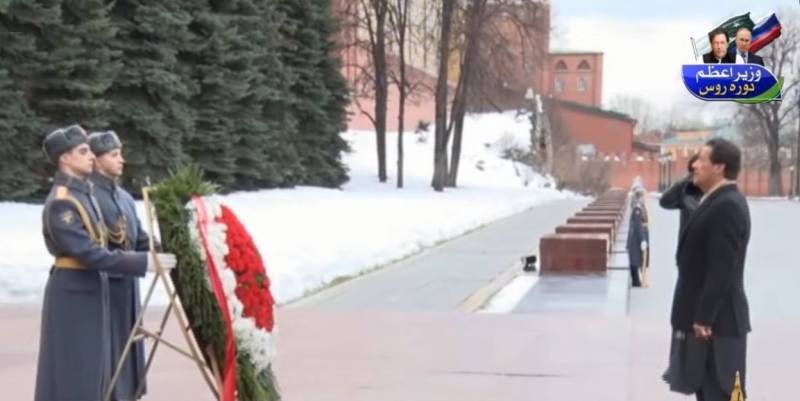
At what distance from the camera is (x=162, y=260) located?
5238mm

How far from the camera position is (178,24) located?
24766mm

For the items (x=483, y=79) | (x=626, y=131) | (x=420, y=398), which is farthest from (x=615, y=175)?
(x=420, y=398)

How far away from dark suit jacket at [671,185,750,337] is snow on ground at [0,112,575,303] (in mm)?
7545

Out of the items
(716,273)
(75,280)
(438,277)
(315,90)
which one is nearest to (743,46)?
(438,277)

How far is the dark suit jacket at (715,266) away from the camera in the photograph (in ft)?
18.0

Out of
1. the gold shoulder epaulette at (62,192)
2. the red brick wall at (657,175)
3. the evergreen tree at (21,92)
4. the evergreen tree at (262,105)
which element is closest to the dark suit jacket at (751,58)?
the gold shoulder epaulette at (62,192)

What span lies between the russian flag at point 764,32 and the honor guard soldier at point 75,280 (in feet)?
25.9

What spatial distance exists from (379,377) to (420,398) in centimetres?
76

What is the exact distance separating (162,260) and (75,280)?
0.58 metres

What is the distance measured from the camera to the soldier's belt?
5473 millimetres

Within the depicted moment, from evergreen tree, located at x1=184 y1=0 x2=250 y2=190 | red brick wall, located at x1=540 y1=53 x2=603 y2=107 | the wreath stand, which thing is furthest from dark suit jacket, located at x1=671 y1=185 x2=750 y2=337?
red brick wall, located at x1=540 y1=53 x2=603 y2=107

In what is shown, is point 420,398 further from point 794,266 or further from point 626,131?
point 626,131

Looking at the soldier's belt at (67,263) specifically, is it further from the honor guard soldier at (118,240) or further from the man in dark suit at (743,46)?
the man in dark suit at (743,46)

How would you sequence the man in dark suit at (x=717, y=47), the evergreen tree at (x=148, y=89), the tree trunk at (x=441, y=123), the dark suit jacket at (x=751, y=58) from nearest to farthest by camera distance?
the man in dark suit at (x=717, y=47) → the dark suit jacket at (x=751, y=58) → the evergreen tree at (x=148, y=89) → the tree trunk at (x=441, y=123)
